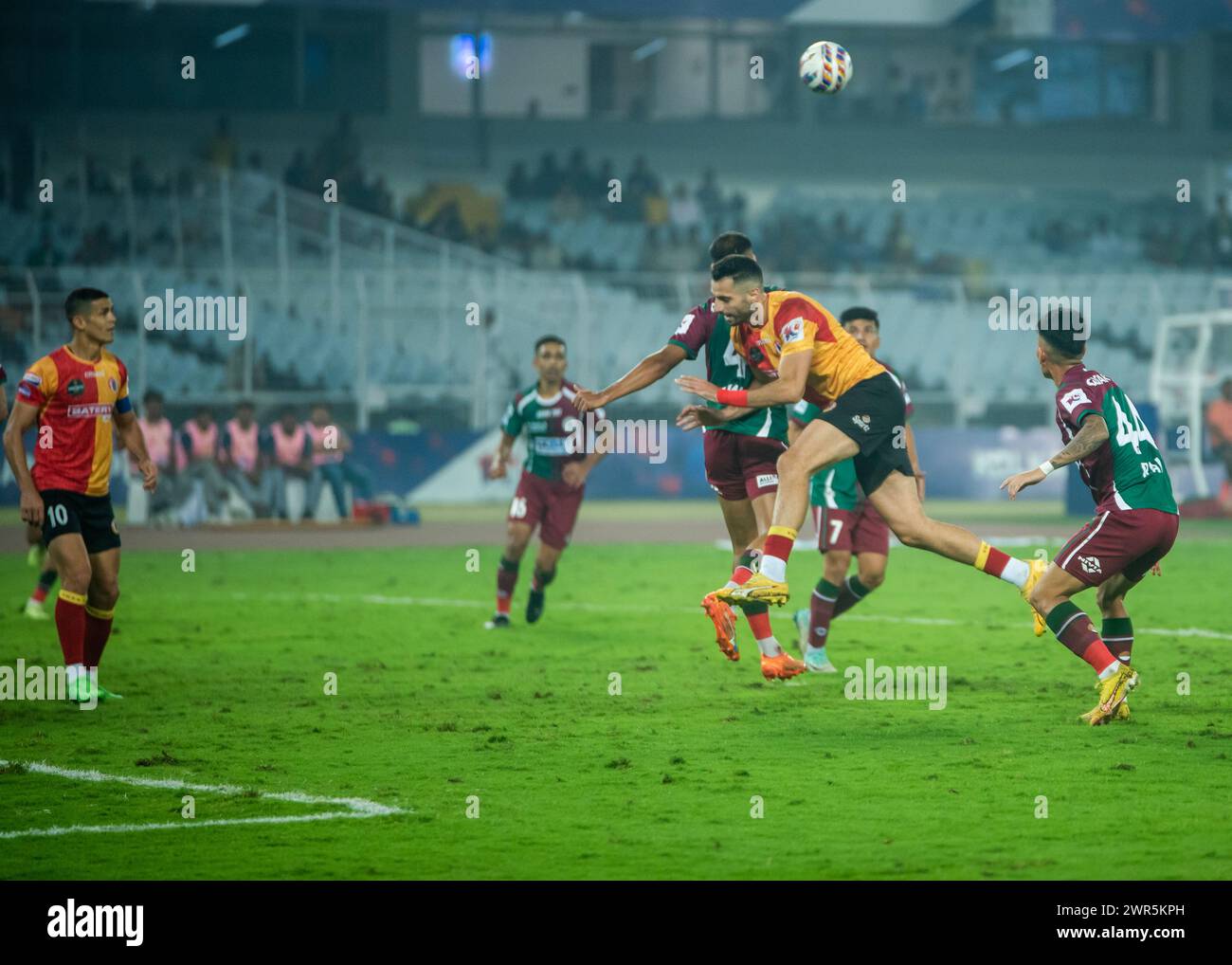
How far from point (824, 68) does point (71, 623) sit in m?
7.81

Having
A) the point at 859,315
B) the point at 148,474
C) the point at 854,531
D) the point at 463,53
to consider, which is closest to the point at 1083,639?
the point at 854,531

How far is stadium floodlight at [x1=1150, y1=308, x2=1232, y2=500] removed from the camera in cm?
2864

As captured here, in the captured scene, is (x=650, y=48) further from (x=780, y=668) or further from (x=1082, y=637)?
(x=1082, y=637)

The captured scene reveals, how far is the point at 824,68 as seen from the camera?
1421 cm

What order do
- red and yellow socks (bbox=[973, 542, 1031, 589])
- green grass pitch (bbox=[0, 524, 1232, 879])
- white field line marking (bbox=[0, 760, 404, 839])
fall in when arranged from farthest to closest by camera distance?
red and yellow socks (bbox=[973, 542, 1031, 589])
white field line marking (bbox=[0, 760, 404, 839])
green grass pitch (bbox=[0, 524, 1232, 879])

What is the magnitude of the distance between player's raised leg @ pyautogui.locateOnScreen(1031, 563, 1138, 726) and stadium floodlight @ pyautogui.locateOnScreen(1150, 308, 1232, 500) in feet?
63.2

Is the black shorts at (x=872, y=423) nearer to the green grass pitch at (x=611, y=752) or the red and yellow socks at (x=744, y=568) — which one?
the red and yellow socks at (x=744, y=568)

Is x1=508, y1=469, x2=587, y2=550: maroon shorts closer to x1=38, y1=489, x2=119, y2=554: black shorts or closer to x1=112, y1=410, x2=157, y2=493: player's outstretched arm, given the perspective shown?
x1=112, y1=410, x2=157, y2=493: player's outstretched arm

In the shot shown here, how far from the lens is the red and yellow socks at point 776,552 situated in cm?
909

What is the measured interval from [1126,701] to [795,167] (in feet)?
118

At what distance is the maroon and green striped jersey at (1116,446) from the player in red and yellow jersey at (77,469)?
5.23 m

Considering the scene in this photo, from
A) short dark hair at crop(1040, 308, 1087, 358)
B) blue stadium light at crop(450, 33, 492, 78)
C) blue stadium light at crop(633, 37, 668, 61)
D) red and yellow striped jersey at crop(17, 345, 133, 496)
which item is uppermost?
blue stadium light at crop(633, 37, 668, 61)

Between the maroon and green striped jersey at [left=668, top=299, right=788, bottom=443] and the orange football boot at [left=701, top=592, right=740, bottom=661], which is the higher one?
the maroon and green striped jersey at [left=668, top=299, right=788, bottom=443]

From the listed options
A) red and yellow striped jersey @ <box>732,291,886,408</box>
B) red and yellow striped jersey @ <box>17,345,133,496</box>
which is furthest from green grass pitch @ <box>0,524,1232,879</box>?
red and yellow striped jersey @ <box>732,291,886,408</box>
